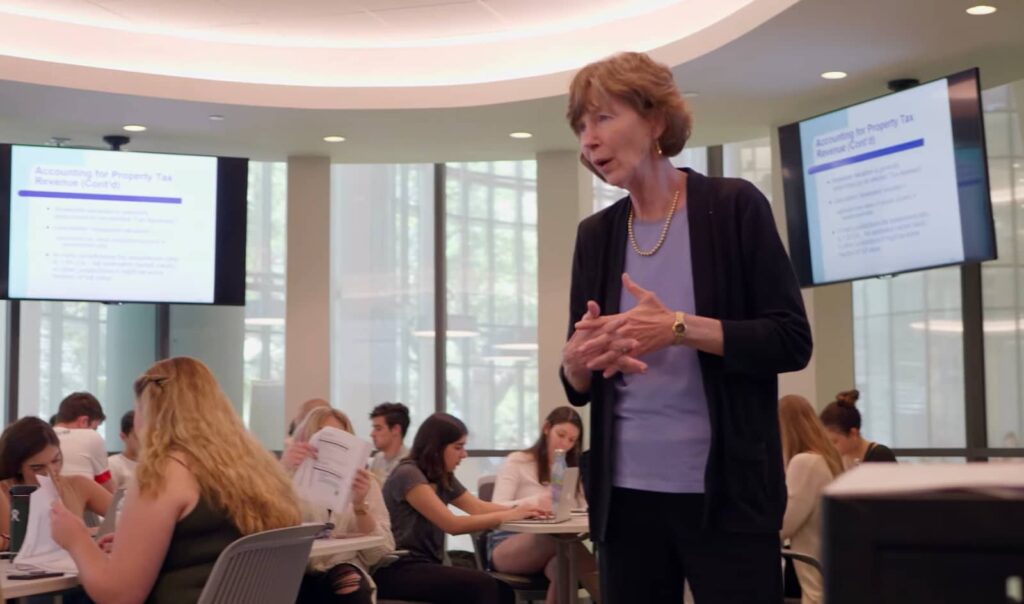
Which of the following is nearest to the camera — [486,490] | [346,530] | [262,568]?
[262,568]

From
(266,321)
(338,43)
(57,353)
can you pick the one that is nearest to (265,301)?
(266,321)

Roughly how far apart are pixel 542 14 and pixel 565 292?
2284mm

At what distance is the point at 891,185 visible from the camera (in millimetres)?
6414

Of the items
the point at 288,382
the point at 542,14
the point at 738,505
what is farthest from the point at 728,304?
the point at 288,382

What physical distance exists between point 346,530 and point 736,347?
3.06m

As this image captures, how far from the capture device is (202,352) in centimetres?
970

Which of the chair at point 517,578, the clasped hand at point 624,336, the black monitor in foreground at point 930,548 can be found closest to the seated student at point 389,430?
the chair at point 517,578

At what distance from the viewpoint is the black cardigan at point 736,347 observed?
1.75 metres

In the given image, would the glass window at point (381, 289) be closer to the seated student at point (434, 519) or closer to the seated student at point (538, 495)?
the seated student at point (538, 495)

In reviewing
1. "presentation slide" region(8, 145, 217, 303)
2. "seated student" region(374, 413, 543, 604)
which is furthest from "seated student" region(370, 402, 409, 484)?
"presentation slide" region(8, 145, 217, 303)

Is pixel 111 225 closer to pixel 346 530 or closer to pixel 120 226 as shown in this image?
pixel 120 226

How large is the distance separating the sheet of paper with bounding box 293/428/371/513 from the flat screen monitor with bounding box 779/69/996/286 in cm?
330

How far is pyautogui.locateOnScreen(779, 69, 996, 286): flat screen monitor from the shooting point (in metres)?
5.98

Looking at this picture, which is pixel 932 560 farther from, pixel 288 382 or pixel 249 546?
pixel 288 382
